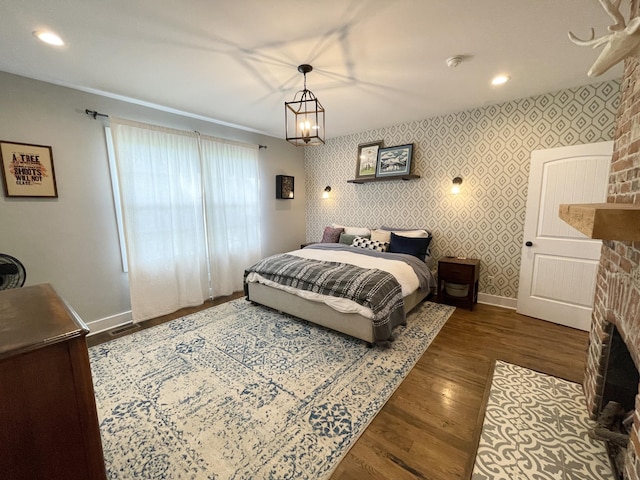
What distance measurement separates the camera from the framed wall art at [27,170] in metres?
2.29

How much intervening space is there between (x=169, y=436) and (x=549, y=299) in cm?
382

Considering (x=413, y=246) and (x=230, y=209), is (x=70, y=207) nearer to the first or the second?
(x=230, y=209)

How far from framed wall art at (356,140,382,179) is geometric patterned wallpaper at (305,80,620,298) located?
0.14m

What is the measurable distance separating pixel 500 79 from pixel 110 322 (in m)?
4.83

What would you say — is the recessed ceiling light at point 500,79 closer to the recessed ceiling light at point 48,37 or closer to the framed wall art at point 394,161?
the framed wall art at point 394,161

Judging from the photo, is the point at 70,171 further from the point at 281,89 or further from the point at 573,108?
the point at 573,108

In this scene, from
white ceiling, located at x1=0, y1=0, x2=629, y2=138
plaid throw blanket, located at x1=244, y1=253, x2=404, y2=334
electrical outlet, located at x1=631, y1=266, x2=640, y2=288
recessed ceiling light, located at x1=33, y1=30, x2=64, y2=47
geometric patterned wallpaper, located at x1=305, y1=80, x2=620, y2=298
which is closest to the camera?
electrical outlet, located at x1=631, y1=266, x2=640, y2=288

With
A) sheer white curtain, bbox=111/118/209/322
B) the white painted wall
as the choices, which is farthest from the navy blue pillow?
the white painted wall

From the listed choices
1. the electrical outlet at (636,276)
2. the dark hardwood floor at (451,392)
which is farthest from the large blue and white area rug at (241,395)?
the electrical outlet at (636,276)

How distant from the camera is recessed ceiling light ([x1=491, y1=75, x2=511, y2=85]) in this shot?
8.13 feet

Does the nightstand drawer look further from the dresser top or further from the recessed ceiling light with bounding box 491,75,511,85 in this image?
the dresser top

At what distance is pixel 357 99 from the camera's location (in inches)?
119

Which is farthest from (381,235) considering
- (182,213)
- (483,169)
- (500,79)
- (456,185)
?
(182,213)

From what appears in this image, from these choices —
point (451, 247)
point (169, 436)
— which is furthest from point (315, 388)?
point (451, 247)
